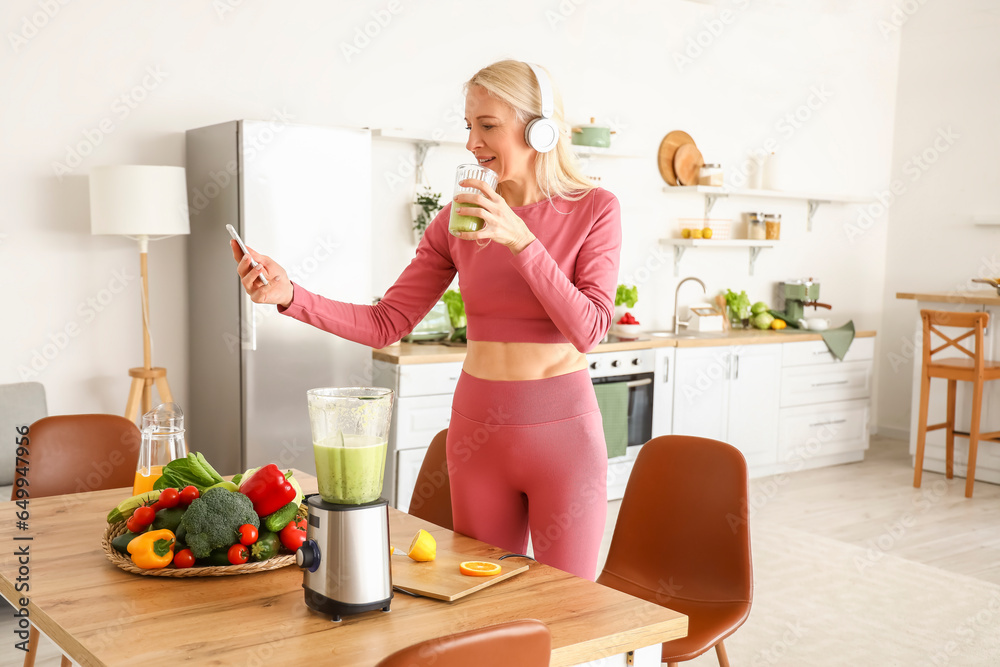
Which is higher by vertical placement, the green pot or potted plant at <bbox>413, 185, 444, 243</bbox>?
the green pot

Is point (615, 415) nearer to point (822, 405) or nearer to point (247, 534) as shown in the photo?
point (822, 405)

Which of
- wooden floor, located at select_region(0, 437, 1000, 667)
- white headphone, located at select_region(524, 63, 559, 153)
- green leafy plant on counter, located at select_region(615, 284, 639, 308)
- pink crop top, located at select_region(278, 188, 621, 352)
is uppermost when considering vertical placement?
white headphone, located at select_region(524, 63, 559, 153)

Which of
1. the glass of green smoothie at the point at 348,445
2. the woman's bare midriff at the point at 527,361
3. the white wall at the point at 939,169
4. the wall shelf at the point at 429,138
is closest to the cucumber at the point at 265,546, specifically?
the glass of green smoothie at the point at 348,445

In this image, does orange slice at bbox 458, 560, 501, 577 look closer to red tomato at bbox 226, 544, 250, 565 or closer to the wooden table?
the wooden table

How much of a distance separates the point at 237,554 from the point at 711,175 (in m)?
4.55

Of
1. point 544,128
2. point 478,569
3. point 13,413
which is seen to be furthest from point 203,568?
point 13,413

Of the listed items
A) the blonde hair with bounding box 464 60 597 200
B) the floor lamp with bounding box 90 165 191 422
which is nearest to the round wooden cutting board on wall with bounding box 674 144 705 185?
the floor lamp with bounding box 90 165 191 422

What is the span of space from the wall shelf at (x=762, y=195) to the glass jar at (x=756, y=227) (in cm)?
15

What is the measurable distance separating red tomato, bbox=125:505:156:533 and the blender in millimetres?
358

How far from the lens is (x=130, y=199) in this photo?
10.9ft

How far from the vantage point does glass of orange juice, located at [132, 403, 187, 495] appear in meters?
1.60

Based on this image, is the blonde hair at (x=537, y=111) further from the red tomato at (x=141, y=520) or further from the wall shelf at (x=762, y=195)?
the wall shelf at (x=762, y=195)

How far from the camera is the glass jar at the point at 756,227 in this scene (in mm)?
5766

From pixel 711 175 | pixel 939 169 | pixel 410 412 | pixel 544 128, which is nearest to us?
pixel 544 128
